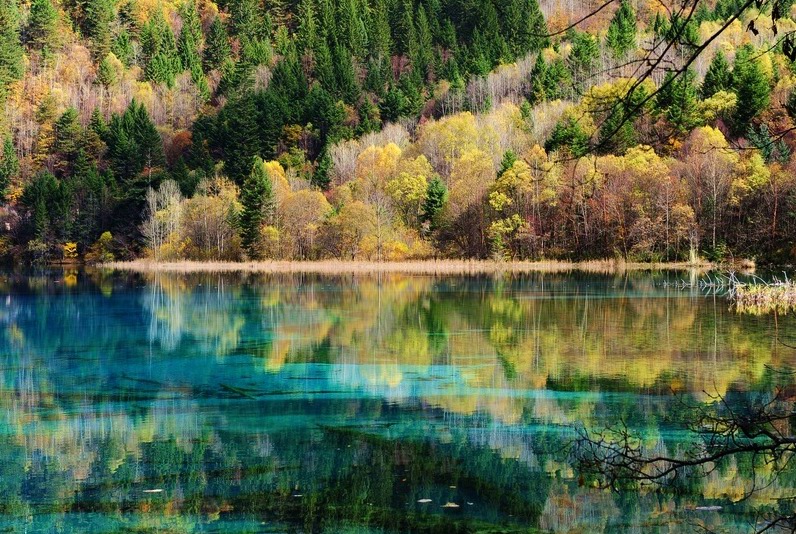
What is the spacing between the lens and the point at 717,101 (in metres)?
84.9

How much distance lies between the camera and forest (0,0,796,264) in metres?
75.3

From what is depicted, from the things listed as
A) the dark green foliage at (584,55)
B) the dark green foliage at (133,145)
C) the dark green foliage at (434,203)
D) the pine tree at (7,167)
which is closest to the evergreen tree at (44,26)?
the pine tree at (7,167)

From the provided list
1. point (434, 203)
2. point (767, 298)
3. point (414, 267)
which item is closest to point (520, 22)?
point (434, 203)

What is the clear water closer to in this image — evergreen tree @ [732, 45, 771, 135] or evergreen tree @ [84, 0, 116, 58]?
evergreen tree @ [732, 45, 771, 135]

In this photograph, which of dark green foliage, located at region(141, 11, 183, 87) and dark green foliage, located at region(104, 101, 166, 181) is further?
dark green foliage, located at region(141, 11, 183, 87)

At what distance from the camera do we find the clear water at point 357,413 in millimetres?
10367

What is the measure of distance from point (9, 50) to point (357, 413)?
14571 cm

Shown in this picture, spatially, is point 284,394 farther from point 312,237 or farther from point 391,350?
point 312,237

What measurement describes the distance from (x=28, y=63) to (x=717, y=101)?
119 m

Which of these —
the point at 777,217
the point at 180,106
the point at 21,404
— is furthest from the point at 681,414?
the point at 180,106

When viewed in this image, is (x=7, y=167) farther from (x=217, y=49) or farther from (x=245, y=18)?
(x=245, y=18)

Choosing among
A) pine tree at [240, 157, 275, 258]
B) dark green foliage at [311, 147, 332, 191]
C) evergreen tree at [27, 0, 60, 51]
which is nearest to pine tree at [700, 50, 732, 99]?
dark green foliage at [311, 147, 332, 191]

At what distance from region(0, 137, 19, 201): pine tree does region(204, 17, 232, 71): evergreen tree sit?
4979cm

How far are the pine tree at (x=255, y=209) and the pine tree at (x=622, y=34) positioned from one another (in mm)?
54089
